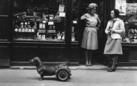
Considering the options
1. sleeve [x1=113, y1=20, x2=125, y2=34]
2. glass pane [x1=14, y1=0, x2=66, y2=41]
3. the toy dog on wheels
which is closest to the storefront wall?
glass pane [x1=14, y1=0, x2=66, y2=41]

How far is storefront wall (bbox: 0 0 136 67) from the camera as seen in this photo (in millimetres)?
11203

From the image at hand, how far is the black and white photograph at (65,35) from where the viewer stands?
438 inches

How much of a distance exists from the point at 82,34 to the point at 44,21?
172 cm

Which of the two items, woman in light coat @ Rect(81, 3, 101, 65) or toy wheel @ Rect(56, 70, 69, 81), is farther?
woman in light coat @ Rect(81, 3, 101, 65)

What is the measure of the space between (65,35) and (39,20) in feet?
3.18

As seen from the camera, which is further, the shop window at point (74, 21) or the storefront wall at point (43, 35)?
the shop window at point (74, 21)

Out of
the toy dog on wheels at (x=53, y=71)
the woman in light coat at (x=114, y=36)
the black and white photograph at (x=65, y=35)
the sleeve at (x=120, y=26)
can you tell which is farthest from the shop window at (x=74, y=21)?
the toy dog on wheels at (x=53, y=71)

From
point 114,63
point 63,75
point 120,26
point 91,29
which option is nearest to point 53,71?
point 63,75

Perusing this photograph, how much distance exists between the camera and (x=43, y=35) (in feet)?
37.9

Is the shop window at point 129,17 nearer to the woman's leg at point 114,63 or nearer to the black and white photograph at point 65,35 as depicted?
the black and white photograph at point 65,35

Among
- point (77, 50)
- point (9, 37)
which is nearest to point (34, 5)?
point (9, 37)

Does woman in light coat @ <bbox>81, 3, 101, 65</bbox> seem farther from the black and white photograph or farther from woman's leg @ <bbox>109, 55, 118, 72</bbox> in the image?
woman's leg @ <bbox>109, 55, 118, 72</bbox>

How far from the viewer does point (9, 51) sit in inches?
442

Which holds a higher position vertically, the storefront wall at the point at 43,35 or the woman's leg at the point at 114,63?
the storefront wall at the point at 43,35
